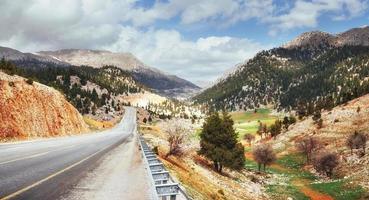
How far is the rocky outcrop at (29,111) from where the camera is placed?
5579 cm

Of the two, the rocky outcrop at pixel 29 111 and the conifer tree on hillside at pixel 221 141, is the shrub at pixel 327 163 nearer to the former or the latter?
the conifer tree on hillside at pixel 221 141

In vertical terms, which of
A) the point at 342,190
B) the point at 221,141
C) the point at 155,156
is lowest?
the point at 342,190

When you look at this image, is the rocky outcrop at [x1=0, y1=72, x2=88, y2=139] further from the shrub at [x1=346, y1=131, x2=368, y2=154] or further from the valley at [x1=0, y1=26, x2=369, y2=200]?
the shrub at [x1=346, y1=131, x2=368, y2=154]

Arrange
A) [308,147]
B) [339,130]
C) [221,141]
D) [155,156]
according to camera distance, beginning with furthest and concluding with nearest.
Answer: [339,130] < [308,147] < [221,141] < [155,156]

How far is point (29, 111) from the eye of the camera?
63.2 metres

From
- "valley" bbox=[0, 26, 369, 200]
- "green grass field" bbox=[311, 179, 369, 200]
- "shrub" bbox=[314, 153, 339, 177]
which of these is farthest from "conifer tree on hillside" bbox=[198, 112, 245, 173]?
"shrub" bbox=[314, 153, 339, 177]

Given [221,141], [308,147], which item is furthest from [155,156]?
[308,147]

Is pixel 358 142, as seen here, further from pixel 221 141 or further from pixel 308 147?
pixel 221 141

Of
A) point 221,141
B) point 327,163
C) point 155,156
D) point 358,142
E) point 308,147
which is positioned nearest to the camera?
point 155,156

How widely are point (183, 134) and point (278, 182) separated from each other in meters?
28.8

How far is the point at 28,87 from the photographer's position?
6619 cm

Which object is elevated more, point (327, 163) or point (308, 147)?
point (308, 147)

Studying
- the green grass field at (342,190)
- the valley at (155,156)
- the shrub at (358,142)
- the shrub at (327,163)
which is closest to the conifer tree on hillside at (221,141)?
the valley at (155,156)

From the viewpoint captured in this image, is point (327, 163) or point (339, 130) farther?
point (339, 130)
